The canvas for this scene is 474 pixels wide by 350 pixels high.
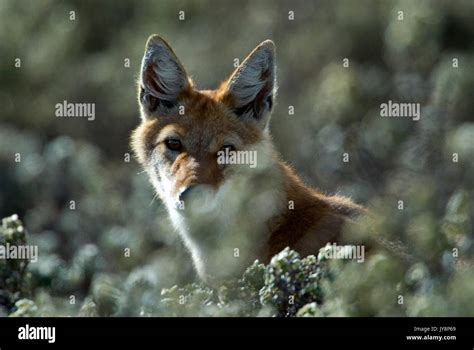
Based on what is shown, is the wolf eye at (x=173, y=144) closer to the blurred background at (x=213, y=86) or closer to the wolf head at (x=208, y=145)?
the wolf head at (x=208, y=145)

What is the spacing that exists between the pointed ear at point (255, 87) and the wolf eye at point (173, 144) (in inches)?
25.3

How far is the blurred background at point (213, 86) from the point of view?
9.95m

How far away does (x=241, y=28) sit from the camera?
68.0 feet

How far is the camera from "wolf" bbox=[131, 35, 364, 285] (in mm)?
9188

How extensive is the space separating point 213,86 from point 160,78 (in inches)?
314

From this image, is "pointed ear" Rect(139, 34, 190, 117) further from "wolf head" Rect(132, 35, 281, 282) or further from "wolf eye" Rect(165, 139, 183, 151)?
"wolf eye" Rect(165, 139, 183, 151)

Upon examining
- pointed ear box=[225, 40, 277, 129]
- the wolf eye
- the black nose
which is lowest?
the black nose

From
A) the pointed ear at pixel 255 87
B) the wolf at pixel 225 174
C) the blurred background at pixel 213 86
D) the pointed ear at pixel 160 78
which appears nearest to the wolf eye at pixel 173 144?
the wolf at pixel 225 174

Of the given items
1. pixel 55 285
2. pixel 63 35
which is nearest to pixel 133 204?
pixel 55 285

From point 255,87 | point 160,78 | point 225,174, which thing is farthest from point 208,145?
point 160,78

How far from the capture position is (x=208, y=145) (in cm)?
959

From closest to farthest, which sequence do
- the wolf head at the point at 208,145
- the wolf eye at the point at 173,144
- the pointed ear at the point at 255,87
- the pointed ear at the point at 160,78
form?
the wolf head at the point at 208,145, the wolf eye at the point at 173,144, the pointed ear at the point at 255,87, the pointed ear at the point at 160,78

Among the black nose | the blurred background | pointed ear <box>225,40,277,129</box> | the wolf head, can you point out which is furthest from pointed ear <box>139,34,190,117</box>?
the blurred background

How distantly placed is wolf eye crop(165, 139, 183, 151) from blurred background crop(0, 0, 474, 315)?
1134mm
